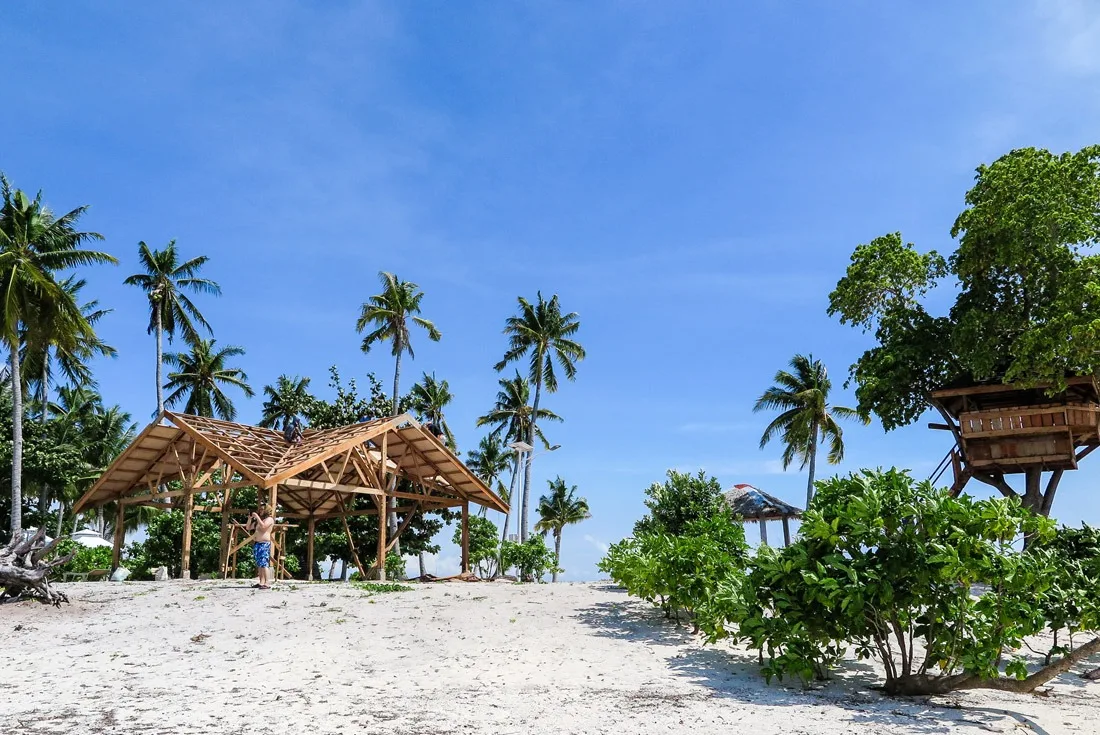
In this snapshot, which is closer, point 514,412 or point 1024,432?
point 1024,432

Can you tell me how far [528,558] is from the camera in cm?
2797

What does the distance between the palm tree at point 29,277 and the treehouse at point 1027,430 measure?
26.6 meters

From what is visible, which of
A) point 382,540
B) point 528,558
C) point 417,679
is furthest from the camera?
point 528,558

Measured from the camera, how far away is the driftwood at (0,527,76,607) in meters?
14.2

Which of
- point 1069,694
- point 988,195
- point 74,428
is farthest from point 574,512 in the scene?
point 1069,694

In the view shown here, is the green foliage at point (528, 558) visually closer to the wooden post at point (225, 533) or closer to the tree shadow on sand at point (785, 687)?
the wooden post at point (225, 533)

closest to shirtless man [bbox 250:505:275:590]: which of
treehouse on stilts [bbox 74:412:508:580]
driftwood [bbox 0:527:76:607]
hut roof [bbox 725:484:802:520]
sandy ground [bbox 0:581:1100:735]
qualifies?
treehouse on stilts [bbox 74:412:508:580]

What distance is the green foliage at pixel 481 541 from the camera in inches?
1133

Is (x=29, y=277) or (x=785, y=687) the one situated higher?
(x=29, y=277)

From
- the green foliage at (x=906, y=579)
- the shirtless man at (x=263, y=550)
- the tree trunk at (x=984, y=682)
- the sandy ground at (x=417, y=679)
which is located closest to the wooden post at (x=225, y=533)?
the shirtless man at (x=263, y=550)

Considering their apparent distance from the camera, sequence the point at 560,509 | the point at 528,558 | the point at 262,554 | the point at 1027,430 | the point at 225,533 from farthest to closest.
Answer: the point at 560,509 → the point at 528,558 → the point at 1027,430 → the point at 225,533 → the point at 262,554

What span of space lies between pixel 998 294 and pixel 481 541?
1940 cm

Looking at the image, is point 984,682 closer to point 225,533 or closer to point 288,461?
point 288,461

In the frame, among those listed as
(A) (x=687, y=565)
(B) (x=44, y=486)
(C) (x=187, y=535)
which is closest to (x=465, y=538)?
(C) (x=187, y=535)
